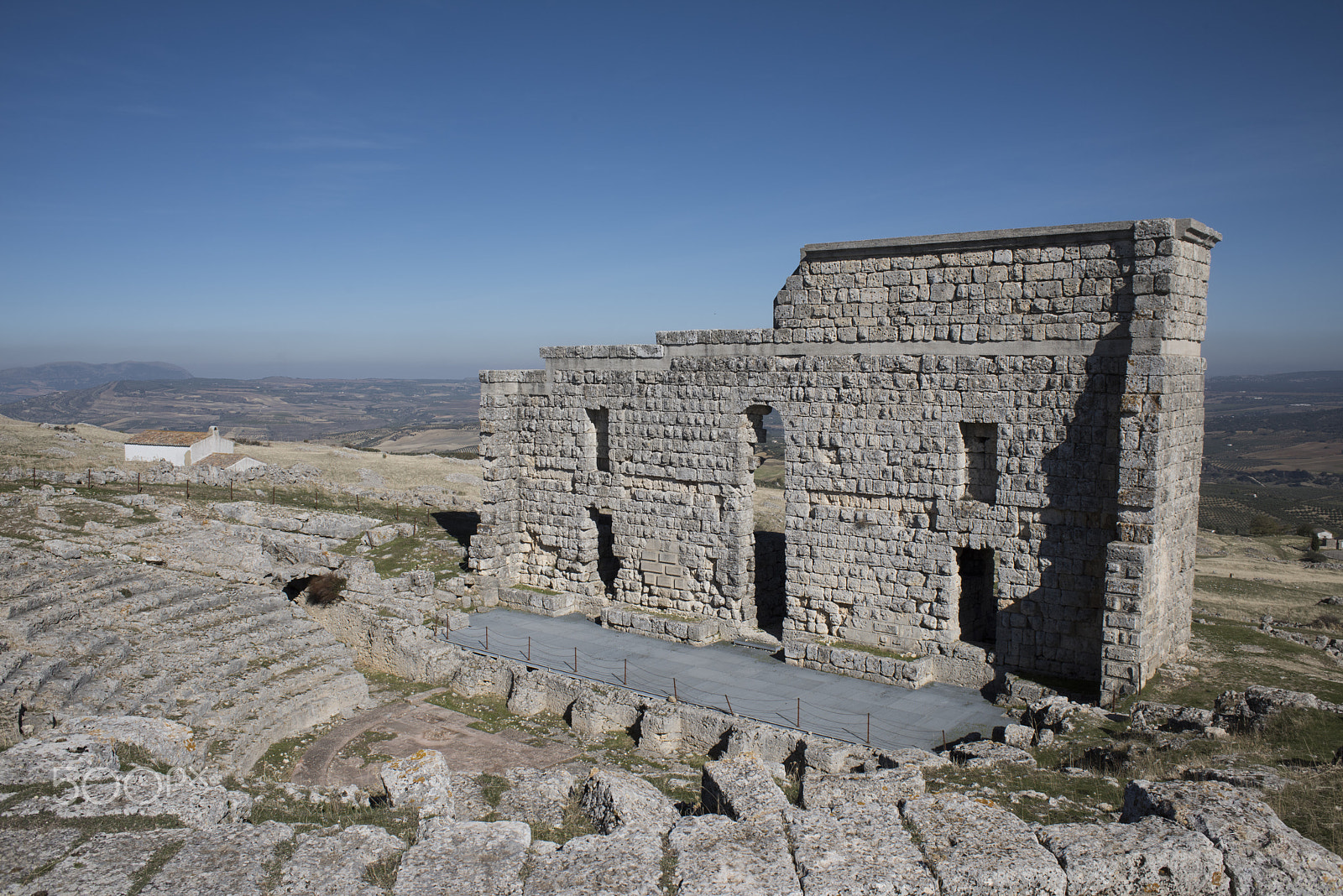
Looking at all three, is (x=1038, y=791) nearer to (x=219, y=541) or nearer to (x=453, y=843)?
(x=453, y=843)

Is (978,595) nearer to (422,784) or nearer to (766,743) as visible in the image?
(766,743)

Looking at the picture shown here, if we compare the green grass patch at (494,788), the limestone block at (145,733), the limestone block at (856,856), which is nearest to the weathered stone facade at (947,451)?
the green grass patch at (494,788)

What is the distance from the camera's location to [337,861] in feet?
20.7

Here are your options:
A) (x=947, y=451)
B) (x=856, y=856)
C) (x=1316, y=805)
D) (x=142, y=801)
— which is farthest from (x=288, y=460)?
(x=1316, y=805)

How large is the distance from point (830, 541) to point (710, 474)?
273cm

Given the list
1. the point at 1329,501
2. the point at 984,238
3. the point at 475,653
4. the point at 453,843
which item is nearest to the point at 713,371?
the point at 984,238

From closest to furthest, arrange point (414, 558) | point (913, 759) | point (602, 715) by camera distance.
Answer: point (913, 759) → point (602, 715) → point (414, 558)

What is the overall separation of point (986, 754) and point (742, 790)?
3966 mm

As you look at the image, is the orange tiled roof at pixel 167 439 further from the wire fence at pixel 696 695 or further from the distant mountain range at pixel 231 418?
the distant mountain range at pixel 231 418

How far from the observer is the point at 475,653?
15.6m

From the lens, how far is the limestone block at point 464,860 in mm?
5957

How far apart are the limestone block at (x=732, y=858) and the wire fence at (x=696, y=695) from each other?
5.21 m

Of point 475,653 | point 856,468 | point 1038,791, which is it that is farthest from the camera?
point 475,653

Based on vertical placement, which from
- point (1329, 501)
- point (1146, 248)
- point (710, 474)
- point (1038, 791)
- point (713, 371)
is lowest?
point (1329, 501)
